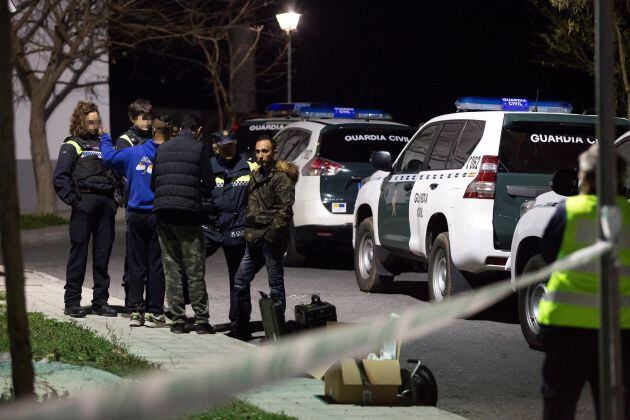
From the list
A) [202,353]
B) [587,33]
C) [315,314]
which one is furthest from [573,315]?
[587,33]

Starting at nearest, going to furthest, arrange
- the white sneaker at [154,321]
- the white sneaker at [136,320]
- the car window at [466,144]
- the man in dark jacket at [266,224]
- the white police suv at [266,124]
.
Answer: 1. the man in dark jacket at [266,224]
2. the white sneaker at [136,320]
3. the white sneaker at [154,321]
4. the car window at [466,144]
5. the white police suv at [266,124]

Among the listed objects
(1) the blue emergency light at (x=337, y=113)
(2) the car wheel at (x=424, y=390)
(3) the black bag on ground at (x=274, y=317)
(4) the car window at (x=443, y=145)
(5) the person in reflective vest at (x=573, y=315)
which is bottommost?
(2) the car wheel at (x=424, y=390)

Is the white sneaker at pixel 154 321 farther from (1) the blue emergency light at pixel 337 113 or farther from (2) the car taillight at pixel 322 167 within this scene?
(1) the blue emergency light at pixel 337 113

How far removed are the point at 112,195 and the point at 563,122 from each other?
399 cm

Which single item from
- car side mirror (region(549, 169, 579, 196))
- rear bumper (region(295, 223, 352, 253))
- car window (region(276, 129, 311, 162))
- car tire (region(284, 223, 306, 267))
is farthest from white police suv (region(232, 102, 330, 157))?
car side mirror (region(549, 169, 579, 196))

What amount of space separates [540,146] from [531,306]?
1866 mm

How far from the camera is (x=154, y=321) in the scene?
11039mm

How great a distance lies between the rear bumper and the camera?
15.6 meters

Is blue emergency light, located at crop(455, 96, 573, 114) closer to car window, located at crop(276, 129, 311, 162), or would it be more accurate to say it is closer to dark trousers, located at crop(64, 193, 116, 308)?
car window, located at crop(276, 129, 311, 162)

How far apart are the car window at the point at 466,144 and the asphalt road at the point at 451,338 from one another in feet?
4.72

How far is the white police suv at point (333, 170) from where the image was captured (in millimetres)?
15555

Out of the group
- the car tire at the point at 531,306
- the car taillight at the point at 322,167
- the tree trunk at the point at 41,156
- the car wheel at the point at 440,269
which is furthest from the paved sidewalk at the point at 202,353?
the tree trunk at the point at 41,156

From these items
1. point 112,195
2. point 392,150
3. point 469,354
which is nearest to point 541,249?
point 469,354

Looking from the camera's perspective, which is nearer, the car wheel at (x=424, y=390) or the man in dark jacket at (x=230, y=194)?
the car wheel at (x=424, y=390)
